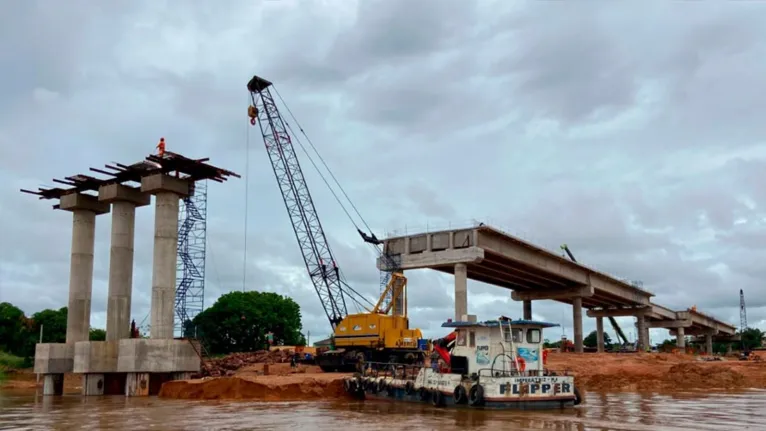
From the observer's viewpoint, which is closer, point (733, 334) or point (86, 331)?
point (86, 331)

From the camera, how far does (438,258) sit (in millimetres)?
54312

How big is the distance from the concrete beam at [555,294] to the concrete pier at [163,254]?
49.0 m

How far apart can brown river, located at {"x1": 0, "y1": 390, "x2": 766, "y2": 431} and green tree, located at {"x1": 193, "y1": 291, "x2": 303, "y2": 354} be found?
5538 cm

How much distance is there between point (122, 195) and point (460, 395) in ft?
92.3

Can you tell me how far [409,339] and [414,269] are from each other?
9.00 metres

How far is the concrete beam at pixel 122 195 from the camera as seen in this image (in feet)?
150

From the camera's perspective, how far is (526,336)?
Result: 28500 mm

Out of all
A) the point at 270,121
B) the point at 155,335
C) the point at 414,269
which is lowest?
the point at 155,335

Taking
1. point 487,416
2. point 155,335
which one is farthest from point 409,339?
point 487,416

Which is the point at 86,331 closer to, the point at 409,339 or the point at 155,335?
the point at 155,335

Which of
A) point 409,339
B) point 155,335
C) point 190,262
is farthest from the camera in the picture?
point 190,262

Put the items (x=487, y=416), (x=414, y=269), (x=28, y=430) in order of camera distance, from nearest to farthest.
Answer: (x=28, y=430), (x=487, y=416), (x=414, y=269)

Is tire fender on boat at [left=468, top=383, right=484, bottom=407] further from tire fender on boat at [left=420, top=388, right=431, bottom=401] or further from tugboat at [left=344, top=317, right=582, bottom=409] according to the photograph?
tire fender on boat at [left=420, top=388, right=431, bottom=401]

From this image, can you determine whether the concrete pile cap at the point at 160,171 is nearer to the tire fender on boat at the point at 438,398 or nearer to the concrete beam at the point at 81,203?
A: the concrete beam at the point at 81,203
